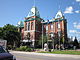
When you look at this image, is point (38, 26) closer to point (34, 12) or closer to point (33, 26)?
point (33, 26)

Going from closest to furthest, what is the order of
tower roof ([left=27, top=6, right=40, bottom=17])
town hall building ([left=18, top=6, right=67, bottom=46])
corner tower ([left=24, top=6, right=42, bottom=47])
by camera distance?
town hall building ([left=18, top=6, right=67, bottom=46]) < corner tower ([left=24, top=6, right=42, bottom=47]) < tower roof ([left=27, top=6, right=40, bottom=17])

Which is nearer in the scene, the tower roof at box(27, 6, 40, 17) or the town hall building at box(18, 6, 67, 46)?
the town hall building at box(18, 6, 67, 46)

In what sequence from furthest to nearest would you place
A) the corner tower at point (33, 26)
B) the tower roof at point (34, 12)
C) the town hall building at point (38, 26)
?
the tower roof at point (34, 12)
the corner tower at point (33, 26)
the town hall building at point (38, 26)

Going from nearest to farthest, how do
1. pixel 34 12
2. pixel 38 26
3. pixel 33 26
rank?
pixel 33 26 → pixel 34 12 → pixel 38 26

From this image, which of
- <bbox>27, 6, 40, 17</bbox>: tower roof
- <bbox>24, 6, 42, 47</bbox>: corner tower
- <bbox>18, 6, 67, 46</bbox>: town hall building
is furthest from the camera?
<bbox>27, 6, 40, 17</bbox>: tower roof

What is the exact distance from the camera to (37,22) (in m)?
62.7

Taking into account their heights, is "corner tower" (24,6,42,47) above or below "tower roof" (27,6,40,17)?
below

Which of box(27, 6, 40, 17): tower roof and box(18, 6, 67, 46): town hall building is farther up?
box(27, 6, 40, 17): tower roof

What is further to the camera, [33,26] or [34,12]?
[34,12]

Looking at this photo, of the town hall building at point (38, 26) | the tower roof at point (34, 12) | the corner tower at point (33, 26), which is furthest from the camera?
the tower roof at point (34, 12)

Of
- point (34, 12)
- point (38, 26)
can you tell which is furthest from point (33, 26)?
point (34, 12)

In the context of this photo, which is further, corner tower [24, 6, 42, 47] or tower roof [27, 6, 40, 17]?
tower roof [27, 6, 40, 17]

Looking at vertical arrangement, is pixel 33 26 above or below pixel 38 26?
below

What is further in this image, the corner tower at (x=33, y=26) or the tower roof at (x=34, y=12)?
the tower roof at (x=34, y=12)
